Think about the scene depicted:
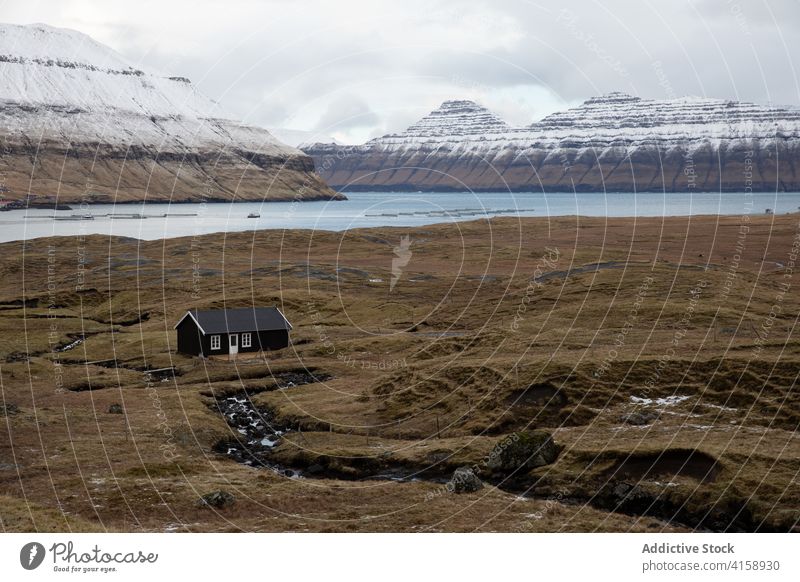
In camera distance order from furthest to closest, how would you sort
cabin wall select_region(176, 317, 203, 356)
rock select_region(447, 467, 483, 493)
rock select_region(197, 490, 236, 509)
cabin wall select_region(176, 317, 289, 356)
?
cabin wall select_region(176, 317, 203, 356)
cabin wall select_region(176, 317, 289, 356)
rock select_region(447, 467, 483, 493)
rock select_region(197, 490, 236, 509)

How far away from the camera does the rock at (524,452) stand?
→ 48344mm

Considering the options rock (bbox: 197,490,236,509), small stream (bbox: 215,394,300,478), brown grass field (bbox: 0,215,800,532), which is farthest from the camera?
small stream (bbox: 215,394,300,478)

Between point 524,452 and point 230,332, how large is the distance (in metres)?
44.6

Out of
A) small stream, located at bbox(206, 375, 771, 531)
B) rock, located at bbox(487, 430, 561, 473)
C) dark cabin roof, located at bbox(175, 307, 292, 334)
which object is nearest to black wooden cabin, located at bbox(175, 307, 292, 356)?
dark cabin roof, located at bbox(175, 307, 292, 334)

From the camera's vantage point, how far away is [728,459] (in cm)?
4469

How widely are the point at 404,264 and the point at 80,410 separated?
105064mm

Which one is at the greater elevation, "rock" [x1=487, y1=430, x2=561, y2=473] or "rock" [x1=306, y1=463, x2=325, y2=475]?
"rock" [x1=487, y1=430, x2=561, y2=473]

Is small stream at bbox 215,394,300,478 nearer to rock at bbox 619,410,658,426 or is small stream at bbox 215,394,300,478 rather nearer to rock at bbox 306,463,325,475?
rock at bbox 306,463,325,475

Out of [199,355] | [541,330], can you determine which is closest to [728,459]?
[541,330]

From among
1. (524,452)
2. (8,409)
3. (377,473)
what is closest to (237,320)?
(8,409)

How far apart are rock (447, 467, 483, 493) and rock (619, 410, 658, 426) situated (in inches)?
496

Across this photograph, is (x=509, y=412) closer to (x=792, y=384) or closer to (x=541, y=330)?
(x=792, y=384)

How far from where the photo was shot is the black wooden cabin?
8694 centimetres

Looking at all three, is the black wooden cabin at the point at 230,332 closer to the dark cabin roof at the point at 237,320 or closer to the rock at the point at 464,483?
the dark cabin roof at the point at 237,320
